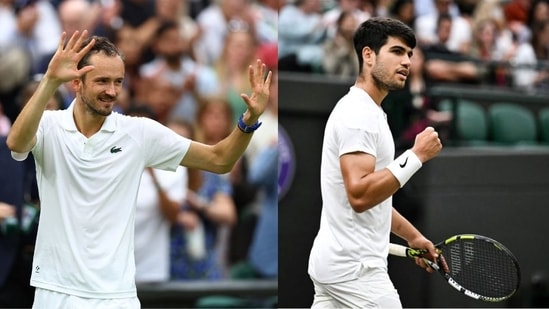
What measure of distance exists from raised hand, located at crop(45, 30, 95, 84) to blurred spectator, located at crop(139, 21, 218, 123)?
613 centimetres

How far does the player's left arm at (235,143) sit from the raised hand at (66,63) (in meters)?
0.75

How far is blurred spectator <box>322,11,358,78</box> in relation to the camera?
10.2m

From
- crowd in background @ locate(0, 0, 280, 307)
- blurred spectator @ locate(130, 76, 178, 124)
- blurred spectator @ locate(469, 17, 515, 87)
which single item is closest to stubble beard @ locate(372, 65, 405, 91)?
crowd in background @ locate(0, 0, 280, 307)

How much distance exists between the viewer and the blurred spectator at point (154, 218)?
9.25 meters

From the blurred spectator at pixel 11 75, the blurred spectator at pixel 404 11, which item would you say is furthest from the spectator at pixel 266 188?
the blurred spectator at pixel 11 75

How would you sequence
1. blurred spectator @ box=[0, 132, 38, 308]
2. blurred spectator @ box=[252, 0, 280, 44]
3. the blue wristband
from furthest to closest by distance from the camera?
blurred spectator @ box=[252, 0, 280, 44]
blurred spectator @ box=[0, 132, 38, 308]
the blue wristband

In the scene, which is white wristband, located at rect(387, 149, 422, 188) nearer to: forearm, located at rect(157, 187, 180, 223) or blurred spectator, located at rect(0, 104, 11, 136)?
forearm, located at rect(157, 187, 180, 223)

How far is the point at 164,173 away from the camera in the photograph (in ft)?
30.6

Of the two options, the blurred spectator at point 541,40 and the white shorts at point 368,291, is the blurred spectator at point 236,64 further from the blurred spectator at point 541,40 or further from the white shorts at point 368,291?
the white shorts at point 368,291

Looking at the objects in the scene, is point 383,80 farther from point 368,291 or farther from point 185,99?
point 185,99

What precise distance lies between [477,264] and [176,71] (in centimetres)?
588

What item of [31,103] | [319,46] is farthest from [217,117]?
[31,103]

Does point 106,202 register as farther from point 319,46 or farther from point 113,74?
point 319,46

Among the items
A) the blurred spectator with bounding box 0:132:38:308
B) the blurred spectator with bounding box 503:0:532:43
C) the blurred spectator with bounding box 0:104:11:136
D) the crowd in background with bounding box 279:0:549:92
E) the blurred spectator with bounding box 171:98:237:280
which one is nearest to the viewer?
the blurred spectator with bounding box 0:132:38:308
